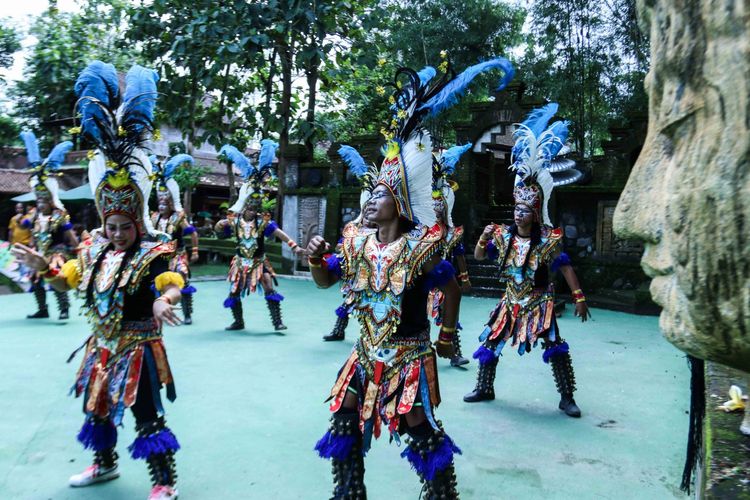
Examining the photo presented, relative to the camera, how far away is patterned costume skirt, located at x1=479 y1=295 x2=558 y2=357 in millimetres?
5090

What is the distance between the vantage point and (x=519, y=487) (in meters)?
3.55

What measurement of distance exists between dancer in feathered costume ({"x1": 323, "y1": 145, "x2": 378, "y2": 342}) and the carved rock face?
211 centimetres

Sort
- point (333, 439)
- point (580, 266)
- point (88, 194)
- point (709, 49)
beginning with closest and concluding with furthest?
point (709, 49)
point (333, 439)
point (580, 266)
point (88, 194)

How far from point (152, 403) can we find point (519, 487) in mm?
2222

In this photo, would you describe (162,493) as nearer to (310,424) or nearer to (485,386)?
(310,424)

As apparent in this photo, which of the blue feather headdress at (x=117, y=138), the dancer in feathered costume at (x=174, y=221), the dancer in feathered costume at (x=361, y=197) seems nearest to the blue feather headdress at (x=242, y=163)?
the dancer in feathered costume at (x=174, y=221)

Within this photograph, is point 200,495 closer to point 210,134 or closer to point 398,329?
point 398,329

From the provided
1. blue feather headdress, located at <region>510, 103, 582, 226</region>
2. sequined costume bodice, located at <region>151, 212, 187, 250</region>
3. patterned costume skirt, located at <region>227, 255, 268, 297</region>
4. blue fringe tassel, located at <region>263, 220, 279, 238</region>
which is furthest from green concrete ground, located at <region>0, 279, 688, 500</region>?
blue feather headdress, located at <region>510, 103, 582, 226</region>

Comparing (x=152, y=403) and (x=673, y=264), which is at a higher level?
(x=673, y=264)

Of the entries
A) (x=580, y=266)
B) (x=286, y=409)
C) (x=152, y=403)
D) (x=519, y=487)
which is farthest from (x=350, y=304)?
(x=580, y=266)

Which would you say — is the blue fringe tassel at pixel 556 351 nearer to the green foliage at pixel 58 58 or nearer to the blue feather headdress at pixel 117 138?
the blue feather headdress at pixel 117 138

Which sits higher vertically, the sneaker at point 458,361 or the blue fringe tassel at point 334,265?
the blue fringe tassel at point 334,265

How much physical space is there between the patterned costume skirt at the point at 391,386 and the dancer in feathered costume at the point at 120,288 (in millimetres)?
1055

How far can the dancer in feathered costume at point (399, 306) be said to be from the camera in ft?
9.73
